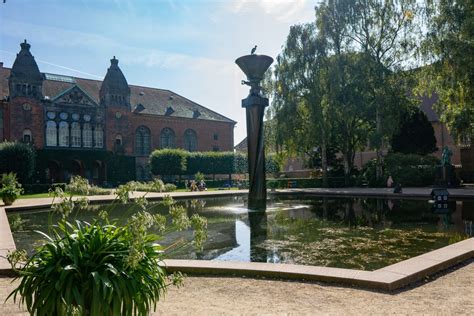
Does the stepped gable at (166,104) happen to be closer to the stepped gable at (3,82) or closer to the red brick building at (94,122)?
the red brick building at (94,122)

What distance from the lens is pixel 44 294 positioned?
2668mm

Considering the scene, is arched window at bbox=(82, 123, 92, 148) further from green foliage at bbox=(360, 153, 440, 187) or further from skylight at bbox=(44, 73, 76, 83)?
green foliage at bbox=(360, 153, 440, 187)

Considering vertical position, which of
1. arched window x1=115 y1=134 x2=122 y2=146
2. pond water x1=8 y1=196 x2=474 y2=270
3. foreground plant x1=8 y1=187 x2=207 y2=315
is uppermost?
arched window x1=115 y1=134 x2=122 y2=146

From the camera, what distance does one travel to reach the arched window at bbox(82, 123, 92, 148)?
4571cm

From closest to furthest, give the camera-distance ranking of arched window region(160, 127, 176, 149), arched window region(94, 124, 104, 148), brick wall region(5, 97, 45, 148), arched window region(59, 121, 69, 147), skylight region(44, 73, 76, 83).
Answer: brick wall region(5, 97, 45, 148)
arched window region(59, 121, 69, 147)
arched window region(94, 124, 104, 148)
skylight region(44, 73, 76, 83)
arched window region(160, 127, 176, 149)

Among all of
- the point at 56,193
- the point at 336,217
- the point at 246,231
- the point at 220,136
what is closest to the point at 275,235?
the point at 246,231

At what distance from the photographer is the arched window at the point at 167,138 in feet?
171

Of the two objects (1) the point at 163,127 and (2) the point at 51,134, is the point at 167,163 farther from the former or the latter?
(2) the point at 51,134

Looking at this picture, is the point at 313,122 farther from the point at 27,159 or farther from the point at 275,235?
the point at 27,159

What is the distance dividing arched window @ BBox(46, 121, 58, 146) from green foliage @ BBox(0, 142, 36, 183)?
987cm

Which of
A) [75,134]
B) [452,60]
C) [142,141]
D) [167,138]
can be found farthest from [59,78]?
[452,60]

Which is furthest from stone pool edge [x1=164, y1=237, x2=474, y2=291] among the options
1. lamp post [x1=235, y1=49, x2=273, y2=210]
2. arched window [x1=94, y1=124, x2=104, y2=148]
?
arched window [x1=94, y1=124, x2=104, y2=148]

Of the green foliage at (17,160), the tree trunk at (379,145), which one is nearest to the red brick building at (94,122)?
the green foliage at (17,160)

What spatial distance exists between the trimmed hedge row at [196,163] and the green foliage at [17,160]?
12273 millimetres
